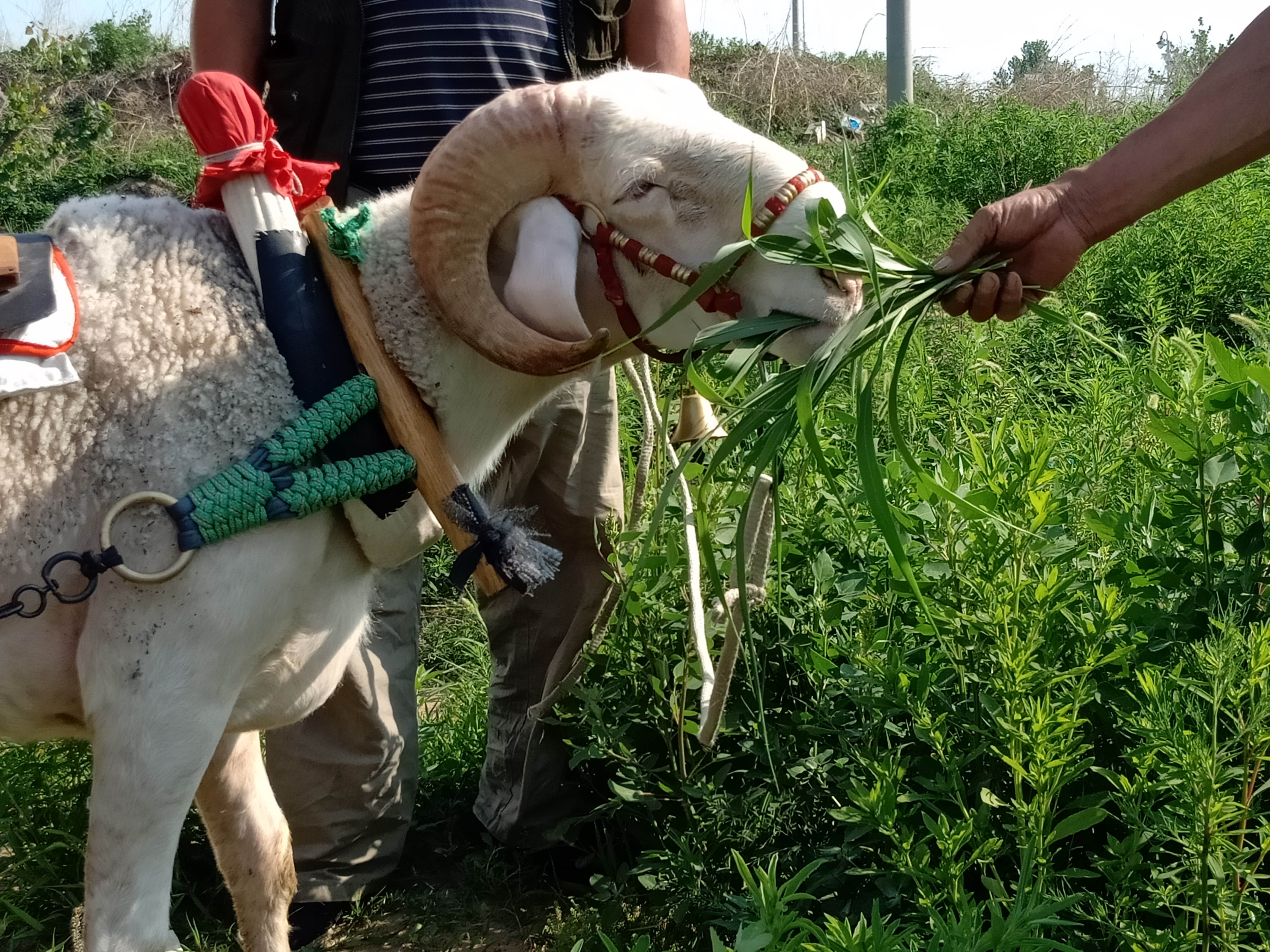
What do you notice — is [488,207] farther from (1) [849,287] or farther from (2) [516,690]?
(2) [516,690]

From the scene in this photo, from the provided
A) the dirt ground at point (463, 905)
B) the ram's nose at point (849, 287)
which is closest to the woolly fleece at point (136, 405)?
the ram's nose at point (849, 287)

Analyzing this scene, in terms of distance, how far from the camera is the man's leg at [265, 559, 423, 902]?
340 centimetres

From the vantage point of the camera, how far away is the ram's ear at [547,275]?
7.55ft

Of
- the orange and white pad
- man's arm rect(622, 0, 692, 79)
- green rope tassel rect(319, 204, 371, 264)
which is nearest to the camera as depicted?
the orange and white pad

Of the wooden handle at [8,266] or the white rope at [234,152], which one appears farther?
the white rope at [234,152]

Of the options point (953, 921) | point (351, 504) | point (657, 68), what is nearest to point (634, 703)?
point (351, 504)

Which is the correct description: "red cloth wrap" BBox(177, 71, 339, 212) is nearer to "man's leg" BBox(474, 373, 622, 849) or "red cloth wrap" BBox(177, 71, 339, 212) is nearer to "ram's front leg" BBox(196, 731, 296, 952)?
"man's leg" BBox(474, 373, 622, 849)

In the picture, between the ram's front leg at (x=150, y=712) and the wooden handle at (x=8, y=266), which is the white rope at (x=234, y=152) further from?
the ram's front leg at (x=150, y=712)

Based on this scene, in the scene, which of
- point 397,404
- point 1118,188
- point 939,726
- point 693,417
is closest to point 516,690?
point 693,417

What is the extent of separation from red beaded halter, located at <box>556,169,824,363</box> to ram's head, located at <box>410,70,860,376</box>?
0.05 feet

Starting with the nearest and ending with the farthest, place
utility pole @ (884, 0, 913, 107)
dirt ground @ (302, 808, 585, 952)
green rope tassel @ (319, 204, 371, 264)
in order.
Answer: green rope tassel @ (319, 204, 371, 264)
dirt ground @ (302, 808, 585, 952)
utility pole @ (884, 0, 913, 107)

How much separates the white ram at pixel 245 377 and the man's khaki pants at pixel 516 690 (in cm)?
82

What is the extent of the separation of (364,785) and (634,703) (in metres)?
0.87

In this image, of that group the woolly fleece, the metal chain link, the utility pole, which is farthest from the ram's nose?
the utility pole
